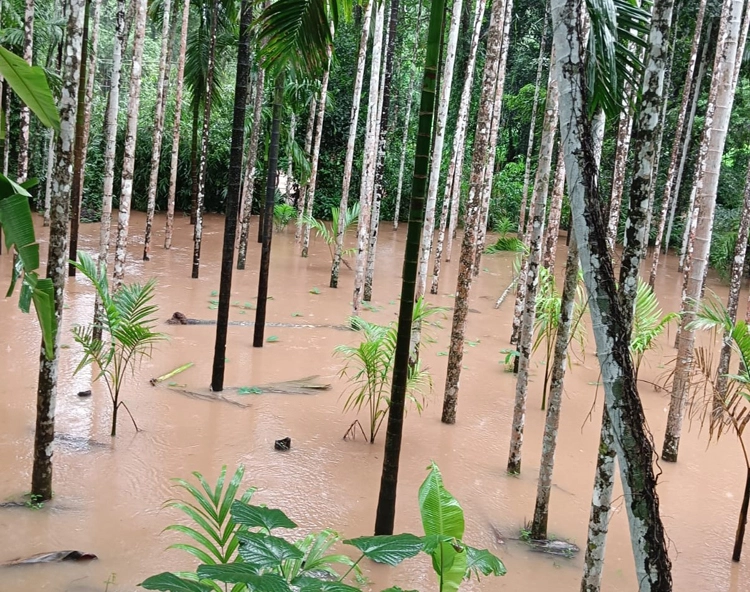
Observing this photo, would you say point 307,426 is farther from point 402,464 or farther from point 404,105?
point 404,105

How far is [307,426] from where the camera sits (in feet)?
22.2

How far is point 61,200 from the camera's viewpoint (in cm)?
441

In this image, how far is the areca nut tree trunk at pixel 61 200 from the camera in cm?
434

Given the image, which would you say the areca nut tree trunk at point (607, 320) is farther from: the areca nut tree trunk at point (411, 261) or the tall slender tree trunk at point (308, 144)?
the tall slender tree trunk at point (308, 144)

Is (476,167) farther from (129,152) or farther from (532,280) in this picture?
(129,152)

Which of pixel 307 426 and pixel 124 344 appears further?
pixel 307 426

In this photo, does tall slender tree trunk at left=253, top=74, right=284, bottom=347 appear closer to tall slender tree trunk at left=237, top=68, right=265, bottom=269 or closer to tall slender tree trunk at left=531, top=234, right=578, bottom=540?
tall slender tree trunk at left=531, top=234, right=578, bottom=540

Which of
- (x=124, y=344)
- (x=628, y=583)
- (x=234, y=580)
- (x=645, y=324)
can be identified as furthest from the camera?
(x=645, y=324)

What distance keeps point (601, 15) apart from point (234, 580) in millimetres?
2577

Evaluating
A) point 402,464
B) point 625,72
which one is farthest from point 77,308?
point 625,72

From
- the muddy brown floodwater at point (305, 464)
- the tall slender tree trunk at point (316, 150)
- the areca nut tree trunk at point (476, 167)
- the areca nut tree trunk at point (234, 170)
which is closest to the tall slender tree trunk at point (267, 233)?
the muddy brown floodwater at point (305, 464)

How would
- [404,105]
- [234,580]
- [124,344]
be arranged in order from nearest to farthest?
[234,580]
[124,344]
[404,105]

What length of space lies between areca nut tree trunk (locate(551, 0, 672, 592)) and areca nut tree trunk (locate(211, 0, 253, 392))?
4638 mm

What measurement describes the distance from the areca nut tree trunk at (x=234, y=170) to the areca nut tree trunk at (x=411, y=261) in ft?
9.85
